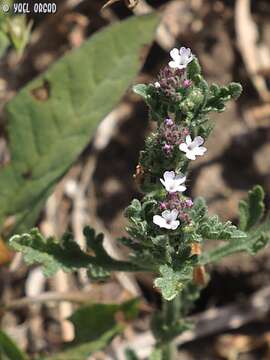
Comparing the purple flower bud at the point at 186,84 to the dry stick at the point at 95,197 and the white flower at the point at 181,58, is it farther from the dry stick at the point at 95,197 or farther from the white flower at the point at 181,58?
the dry stick at the point at 95,197

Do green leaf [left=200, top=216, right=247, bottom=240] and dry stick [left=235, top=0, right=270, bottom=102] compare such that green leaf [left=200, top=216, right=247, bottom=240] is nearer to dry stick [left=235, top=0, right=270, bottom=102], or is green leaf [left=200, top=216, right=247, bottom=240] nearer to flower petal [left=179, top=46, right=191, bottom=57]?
flower petal [left=179, top=46, right=191, bottom=57]

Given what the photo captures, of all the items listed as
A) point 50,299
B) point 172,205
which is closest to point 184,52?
point 172,205

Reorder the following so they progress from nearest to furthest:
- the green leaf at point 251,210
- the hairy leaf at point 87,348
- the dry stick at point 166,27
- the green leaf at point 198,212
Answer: the green leaf at point 198,212 → the green leaf at point 251,210 → the hairy leaf at point 87,348 → the dry stick at point 166,27

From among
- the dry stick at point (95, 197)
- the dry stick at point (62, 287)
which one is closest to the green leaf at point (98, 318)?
the dry stick at point (62, 287)

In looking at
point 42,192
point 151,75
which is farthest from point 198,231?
point 151,75

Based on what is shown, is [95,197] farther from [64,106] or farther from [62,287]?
[64,106]
